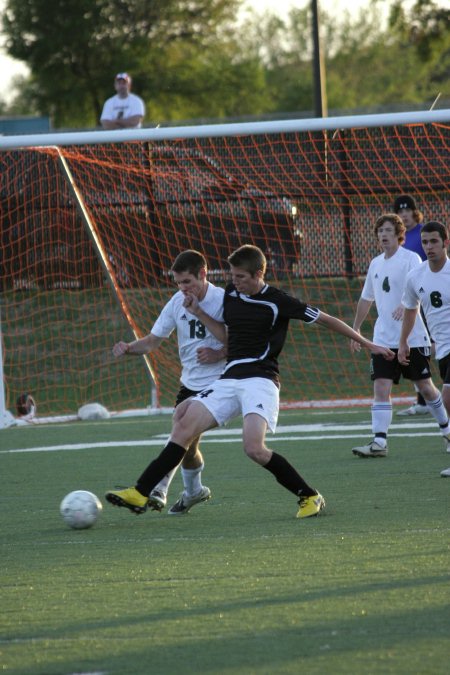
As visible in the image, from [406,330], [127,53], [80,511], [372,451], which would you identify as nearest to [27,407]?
[372,451]

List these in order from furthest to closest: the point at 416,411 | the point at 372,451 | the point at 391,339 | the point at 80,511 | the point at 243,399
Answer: the point at 416,411, the point at 391,339, the point at 372,451, the point at 243,399, the point at 80,511

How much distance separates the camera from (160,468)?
6.77m

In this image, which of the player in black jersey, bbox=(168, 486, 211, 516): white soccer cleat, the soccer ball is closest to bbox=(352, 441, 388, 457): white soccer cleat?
bbox=(168, 486, 211, 516): white soccer cleat

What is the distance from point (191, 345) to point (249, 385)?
0.77 metres

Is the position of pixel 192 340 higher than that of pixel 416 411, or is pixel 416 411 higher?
pixel 192 340

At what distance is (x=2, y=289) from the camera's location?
16.4 m

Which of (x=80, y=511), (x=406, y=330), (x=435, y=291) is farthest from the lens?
(x=406, y=330)

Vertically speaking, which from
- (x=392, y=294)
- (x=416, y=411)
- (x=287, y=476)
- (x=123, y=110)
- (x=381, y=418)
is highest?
(x=123, y=110)

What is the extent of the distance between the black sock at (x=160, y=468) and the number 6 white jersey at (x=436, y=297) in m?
2.46

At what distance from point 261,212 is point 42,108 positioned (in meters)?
21.9

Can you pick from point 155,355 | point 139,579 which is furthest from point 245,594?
point 155,355

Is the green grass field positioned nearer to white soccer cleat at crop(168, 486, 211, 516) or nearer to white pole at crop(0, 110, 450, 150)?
white soccer cleat at crop(168, 486, 211, 516)

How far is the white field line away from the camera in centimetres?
1102

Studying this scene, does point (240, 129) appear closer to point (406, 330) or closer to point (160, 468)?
point (406, 330)
